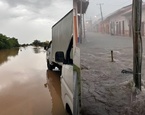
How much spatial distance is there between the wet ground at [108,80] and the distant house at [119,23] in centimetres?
3

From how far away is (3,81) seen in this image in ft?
12.6

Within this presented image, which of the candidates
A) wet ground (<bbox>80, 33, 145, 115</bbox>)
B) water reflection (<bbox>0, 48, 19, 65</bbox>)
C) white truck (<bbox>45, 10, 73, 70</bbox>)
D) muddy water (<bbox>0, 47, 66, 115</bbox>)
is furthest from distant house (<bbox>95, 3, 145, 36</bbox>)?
water reflection (<bbox>0, 48, 19, 65</bbox>)

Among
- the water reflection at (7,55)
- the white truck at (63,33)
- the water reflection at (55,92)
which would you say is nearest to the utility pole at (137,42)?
the white truck at (63,33)

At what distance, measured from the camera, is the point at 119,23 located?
0.95 metres

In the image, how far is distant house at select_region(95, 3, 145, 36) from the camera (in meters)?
0.86

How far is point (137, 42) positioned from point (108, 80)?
202 millimetres

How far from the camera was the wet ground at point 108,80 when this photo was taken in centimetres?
81

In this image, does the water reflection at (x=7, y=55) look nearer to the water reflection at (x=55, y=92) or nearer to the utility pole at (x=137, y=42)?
the water reflection at (x=55, y=92)

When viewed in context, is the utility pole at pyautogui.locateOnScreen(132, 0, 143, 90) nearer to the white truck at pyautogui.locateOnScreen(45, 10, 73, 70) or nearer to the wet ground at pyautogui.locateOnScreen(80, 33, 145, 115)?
the wet ground at pyautogui.locateOnScreen(80, 33, 145, 115)

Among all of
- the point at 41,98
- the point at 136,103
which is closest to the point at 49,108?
the point at 41,98

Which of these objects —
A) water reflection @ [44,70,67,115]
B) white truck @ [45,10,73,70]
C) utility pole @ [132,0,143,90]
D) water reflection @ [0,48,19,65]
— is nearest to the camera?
utility pole @ [132,0,143,90]

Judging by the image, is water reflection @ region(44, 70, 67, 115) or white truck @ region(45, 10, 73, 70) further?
water reflection @ region(44, 70, 67, 115)

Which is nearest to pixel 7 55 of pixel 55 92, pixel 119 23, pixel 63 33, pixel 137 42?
pixel 55 92

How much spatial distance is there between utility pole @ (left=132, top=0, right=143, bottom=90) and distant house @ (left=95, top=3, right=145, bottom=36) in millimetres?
35
